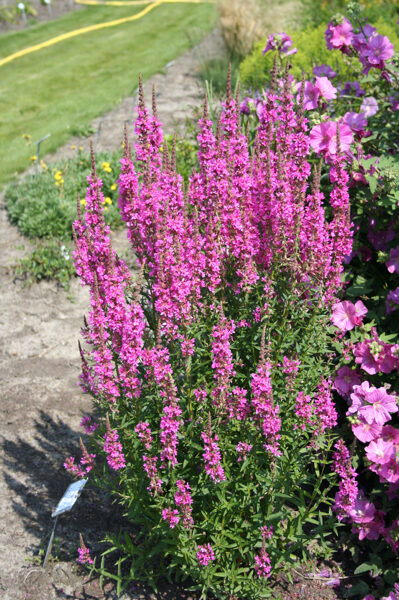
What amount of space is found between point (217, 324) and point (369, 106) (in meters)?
2.52

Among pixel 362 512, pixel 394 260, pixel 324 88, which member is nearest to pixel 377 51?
pixel 324 88

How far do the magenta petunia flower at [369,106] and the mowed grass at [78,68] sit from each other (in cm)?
576

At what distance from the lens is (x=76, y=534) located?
151 inches

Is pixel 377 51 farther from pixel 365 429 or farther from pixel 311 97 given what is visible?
pixel 365 429

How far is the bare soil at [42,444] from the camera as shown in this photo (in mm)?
3521

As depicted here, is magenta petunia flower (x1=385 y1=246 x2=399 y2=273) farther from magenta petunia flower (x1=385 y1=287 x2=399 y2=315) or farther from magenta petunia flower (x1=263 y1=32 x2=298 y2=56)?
magenta petunia flower (x1=263 y1=32 x2=298 y2=56)

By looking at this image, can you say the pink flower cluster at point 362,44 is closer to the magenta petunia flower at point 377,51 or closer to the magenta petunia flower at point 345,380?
the magenta petunia flower at point 377,51

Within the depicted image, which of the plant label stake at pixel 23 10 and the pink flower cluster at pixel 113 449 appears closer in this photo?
the pink flower cluster at pixel 113 449

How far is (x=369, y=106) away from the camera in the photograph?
454 centimetres

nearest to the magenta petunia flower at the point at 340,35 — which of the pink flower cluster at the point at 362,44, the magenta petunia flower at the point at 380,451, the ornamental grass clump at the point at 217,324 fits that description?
the pink flower cluster at the point at 362,44

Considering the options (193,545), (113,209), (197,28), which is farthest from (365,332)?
(197,28)

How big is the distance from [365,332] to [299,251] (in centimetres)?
79

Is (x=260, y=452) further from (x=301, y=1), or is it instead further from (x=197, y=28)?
(x=197, y=28)

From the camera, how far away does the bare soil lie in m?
3.52
